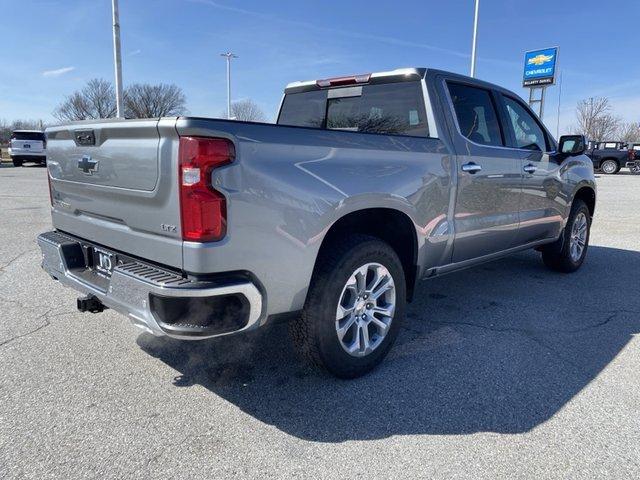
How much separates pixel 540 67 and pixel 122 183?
104 feet

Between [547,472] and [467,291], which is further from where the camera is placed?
[467,291]

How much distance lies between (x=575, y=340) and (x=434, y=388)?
4.75 feet

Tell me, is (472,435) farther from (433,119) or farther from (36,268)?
(36,268)

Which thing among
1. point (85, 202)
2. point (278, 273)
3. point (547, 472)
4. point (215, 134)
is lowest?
point (547, 472)

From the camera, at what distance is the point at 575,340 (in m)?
3.64

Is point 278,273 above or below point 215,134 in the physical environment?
below

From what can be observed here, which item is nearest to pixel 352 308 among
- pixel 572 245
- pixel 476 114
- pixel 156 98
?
pixel 476 114

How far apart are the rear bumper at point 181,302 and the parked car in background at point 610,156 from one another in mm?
30397

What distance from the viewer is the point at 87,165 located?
2789mm

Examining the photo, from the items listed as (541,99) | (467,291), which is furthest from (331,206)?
(541,99)

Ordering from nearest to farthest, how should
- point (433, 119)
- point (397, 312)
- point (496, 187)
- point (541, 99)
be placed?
point (397, 312)
point (433, 119)
point (496, 187)
point (541, 99)

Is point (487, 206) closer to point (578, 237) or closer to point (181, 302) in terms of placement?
point (578, 237)

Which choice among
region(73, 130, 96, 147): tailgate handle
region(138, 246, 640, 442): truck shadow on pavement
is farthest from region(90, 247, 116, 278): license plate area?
region(138, 246, 640, 442): truck shadow on pavement

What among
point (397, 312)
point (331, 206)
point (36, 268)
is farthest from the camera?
point (36, 268)
